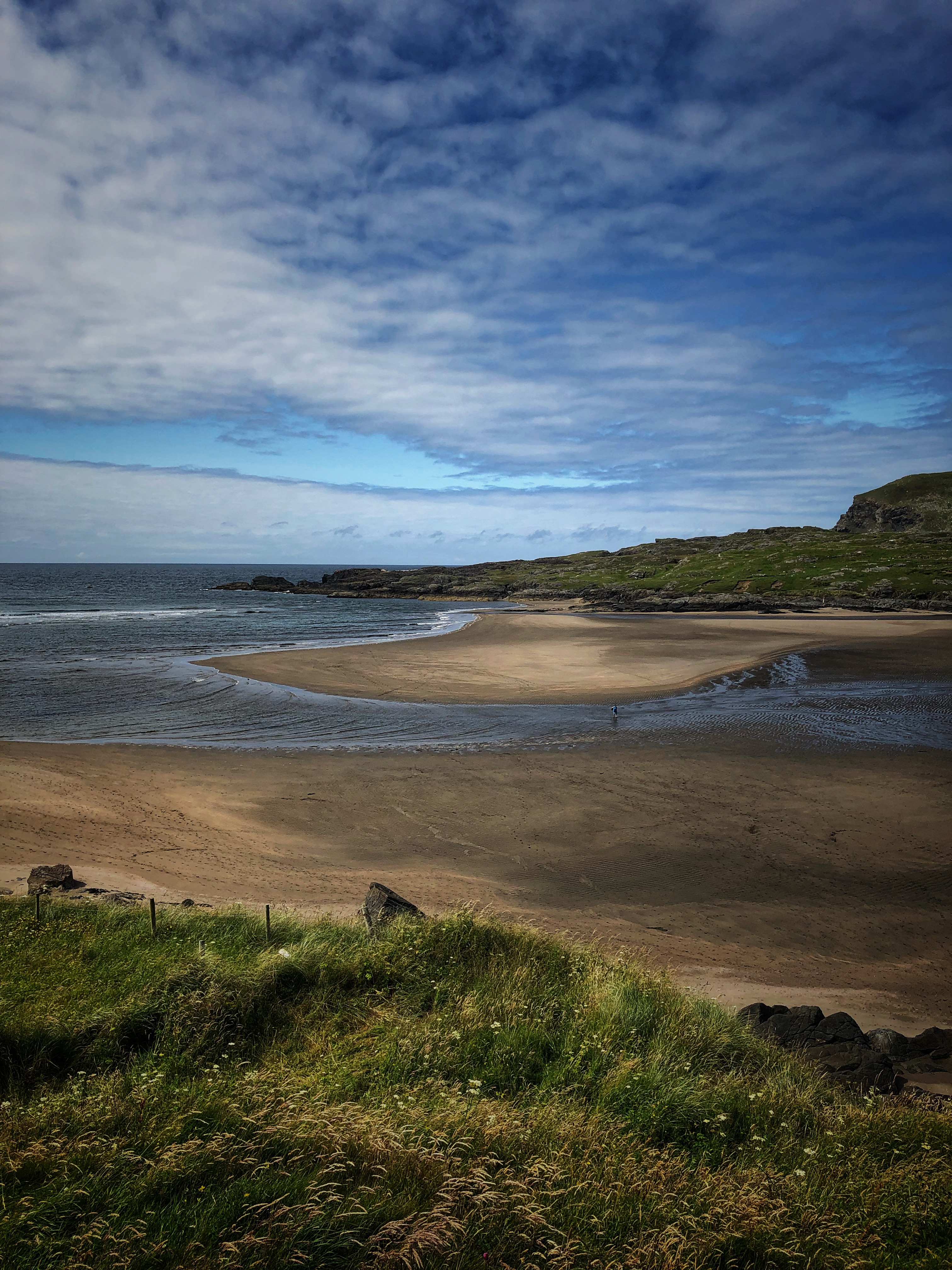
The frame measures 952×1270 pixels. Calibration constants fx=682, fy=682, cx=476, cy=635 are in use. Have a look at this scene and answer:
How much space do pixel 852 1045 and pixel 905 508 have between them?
168m

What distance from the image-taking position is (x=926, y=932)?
11.2m

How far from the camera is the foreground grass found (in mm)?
3898

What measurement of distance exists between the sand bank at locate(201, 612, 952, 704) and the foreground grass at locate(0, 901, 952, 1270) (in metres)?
22.2

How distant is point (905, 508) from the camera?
147 m

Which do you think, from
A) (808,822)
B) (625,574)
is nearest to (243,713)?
(808,822)

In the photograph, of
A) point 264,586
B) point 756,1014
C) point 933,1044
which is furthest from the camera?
point 264,586

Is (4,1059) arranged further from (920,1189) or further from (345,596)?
(345,596)

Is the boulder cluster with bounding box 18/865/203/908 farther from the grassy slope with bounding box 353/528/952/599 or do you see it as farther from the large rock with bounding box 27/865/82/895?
the grassy slope with bounding box 353/528/952/599

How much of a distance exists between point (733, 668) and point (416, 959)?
3255 cm

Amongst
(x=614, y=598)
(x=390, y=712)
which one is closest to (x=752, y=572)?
(x=614, y=598)

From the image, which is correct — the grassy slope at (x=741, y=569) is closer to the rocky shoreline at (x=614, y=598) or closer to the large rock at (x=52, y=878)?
the rocky shoreline at (x=614, y=598)

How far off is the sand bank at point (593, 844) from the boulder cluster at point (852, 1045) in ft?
2.34

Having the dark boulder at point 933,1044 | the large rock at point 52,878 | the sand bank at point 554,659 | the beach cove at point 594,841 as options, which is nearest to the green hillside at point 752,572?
the sand bank at point 554,659

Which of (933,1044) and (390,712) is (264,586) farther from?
(933,1044)
